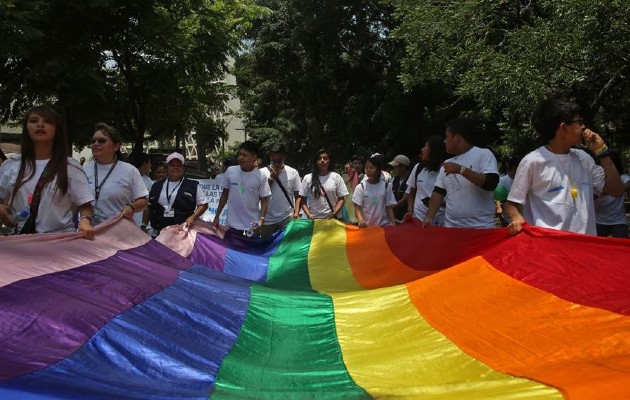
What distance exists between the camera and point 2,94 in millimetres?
13812

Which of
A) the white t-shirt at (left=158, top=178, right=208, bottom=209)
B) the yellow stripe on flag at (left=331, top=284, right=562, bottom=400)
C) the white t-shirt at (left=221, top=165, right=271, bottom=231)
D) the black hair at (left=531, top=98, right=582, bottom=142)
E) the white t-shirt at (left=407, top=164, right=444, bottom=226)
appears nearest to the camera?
the yellow stripe on flag at (left=331, top=284, right=562, bottom=400)

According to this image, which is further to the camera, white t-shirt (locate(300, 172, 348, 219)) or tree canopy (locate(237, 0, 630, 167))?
tree canopy (locate(237, 0, 630, 167))

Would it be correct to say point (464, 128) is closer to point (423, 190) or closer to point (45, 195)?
point (423, 190)

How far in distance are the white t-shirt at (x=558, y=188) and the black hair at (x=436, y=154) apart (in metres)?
2.26

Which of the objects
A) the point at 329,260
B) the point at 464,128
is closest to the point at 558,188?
the point at 464,128

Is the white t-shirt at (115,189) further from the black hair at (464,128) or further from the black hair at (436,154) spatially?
the black hair at (436,154)

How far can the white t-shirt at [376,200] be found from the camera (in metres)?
7.80

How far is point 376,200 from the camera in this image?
25.6ft

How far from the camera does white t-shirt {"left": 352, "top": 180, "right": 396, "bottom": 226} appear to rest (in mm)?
7797

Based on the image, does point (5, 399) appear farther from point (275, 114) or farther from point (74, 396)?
point (275, 114)

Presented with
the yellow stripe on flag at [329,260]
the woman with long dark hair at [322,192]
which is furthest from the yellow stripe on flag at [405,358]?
→ the woman with long dark hair at [322,192]

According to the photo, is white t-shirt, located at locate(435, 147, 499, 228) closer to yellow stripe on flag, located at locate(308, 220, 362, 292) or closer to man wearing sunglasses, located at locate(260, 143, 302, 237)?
yellow stripe on flag, located at locate(308, 220, 362, 292)

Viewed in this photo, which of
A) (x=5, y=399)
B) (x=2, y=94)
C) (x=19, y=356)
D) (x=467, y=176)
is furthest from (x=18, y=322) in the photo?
(x=2, y=94)

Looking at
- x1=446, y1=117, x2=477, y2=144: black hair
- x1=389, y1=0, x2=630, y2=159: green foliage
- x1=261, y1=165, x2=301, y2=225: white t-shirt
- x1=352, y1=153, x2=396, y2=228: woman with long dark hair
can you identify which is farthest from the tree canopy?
x1=446, y1=117, x2=477, y2=144: black hair
